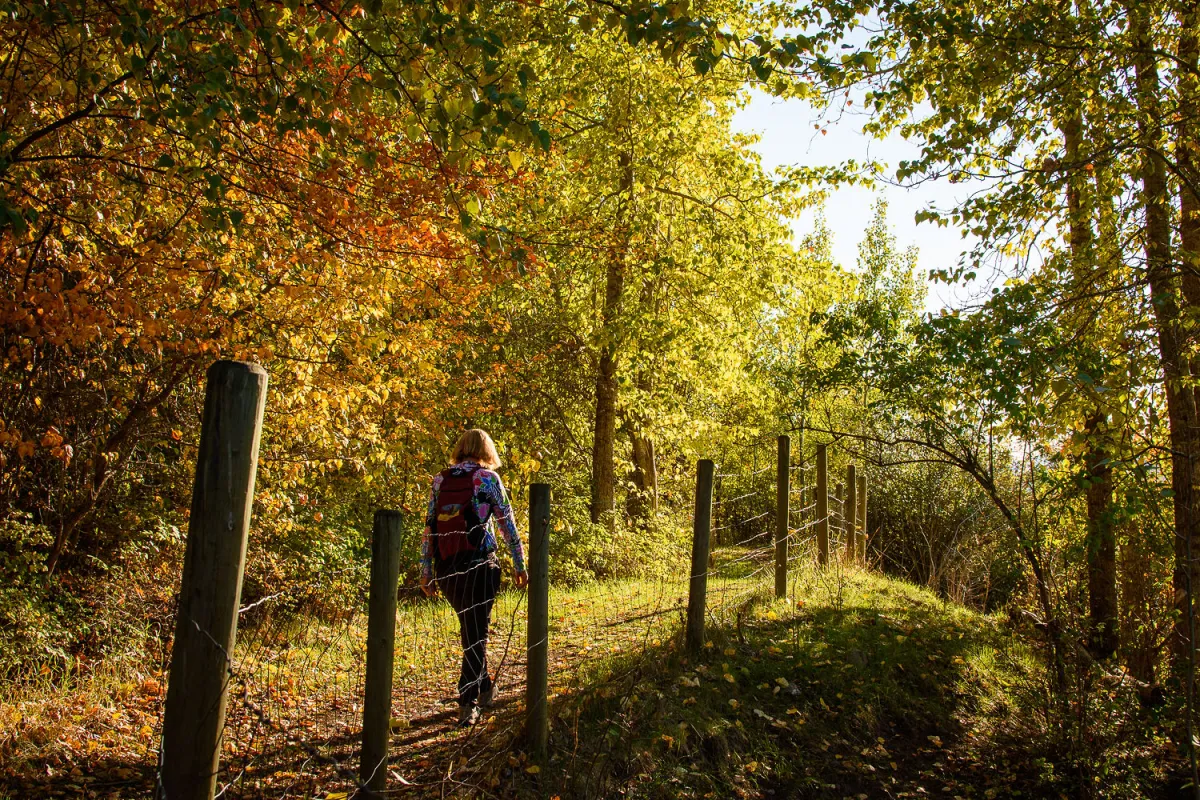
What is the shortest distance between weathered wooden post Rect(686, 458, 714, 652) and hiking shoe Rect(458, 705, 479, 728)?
76.7 inches

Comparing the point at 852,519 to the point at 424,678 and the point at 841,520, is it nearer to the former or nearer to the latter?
the point at 841,520

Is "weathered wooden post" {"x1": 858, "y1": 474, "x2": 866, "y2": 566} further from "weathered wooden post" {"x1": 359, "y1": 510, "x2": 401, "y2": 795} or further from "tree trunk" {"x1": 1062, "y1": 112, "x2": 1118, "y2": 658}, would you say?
"weathered wooden post" {"x1": 359, "y1": 510, "x2": 401, "y2": 795}

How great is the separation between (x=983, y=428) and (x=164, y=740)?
6.24 m

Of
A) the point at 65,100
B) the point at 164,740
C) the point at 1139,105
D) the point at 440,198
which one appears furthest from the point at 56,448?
the point at 1139,105

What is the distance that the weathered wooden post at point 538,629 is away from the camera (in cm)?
438

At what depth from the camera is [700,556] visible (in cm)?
607

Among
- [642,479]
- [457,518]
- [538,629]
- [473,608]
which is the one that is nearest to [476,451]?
[457,518]

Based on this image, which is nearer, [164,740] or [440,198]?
[164,740]

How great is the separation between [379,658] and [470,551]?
2.02m

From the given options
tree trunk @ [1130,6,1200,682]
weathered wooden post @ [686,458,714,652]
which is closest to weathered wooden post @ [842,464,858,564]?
tree trunk @ [1130,6,1200,682]

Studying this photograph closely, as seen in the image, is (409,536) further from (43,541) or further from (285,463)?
(43,541)

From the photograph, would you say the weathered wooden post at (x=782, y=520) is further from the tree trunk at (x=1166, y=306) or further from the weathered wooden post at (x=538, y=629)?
the weathered wooden post at (x=538, y=629)

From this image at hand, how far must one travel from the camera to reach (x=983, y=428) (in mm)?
6484

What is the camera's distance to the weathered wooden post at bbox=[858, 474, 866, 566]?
40.9 ft
